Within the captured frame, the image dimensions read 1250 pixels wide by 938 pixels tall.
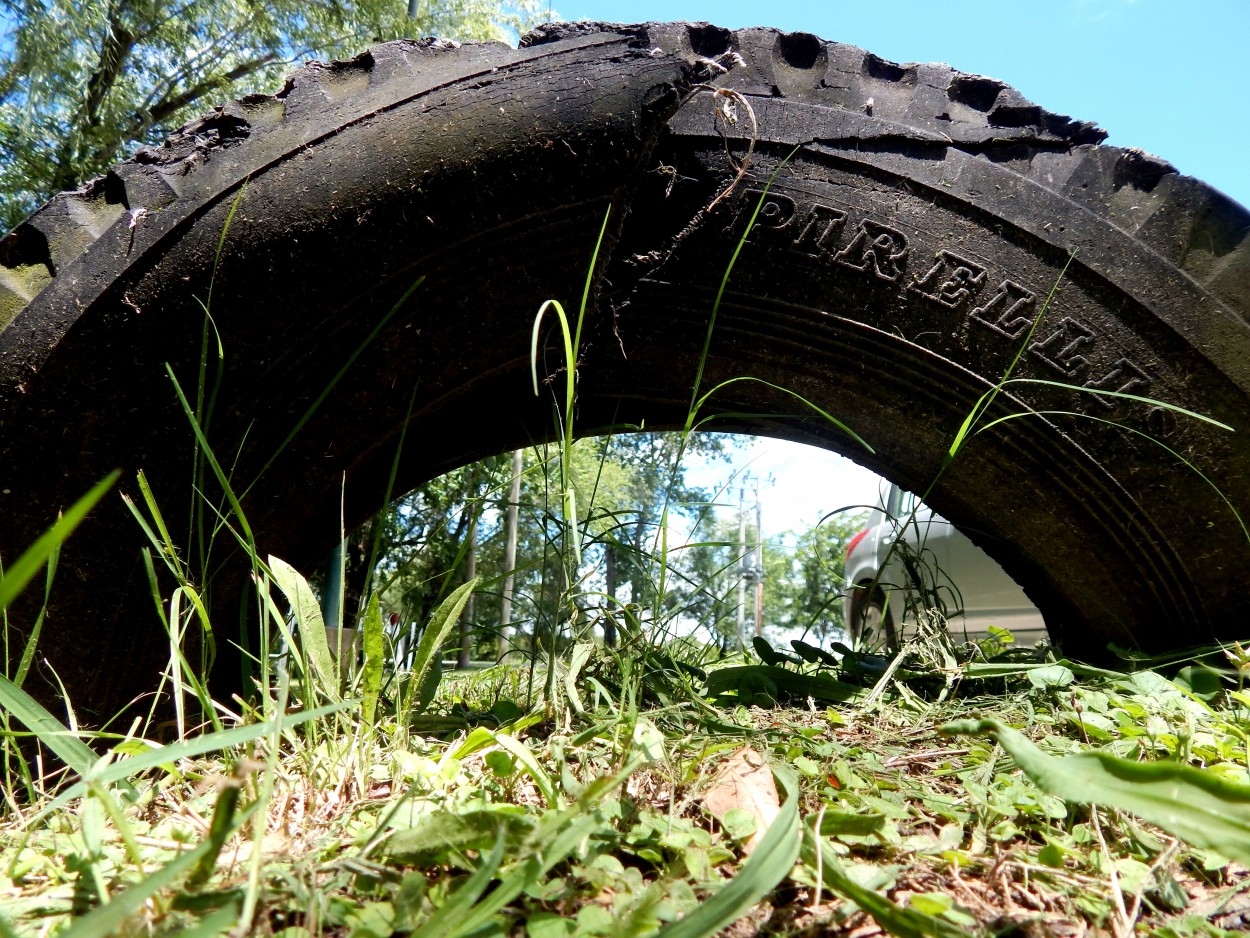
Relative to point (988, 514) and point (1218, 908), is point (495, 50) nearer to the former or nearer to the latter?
point (988, 514)

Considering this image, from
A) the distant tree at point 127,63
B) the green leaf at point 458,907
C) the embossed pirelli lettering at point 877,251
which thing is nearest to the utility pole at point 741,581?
the embossed pirelli lettering at point 877,251

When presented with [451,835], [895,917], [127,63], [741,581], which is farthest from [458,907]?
[127,63]

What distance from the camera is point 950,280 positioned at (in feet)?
4.68

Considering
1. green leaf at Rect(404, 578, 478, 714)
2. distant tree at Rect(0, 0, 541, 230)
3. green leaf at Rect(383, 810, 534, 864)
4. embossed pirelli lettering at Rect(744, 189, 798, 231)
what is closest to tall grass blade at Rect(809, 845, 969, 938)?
green leaf at Rect(383, 810, 534, 864)

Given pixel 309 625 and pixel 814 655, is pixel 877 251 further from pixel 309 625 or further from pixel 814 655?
pixel 309 625

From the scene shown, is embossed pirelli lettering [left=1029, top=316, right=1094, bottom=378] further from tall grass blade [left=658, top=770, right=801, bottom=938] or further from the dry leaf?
tall grass blade [left=658, top=770, right=801, bottom=938]

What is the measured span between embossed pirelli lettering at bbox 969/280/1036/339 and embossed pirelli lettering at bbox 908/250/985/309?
36mm

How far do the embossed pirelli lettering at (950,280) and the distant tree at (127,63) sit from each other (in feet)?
31.5

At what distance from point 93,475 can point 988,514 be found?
1.57 metres

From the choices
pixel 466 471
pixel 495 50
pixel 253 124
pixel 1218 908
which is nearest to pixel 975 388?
pixel 1218 908

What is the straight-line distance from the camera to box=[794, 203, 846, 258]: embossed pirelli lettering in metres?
1.42

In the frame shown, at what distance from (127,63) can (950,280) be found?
11.8 m

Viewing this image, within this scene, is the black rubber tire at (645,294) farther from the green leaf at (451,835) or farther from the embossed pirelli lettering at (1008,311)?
the green leaf at (451,835)

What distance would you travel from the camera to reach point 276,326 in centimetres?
131
